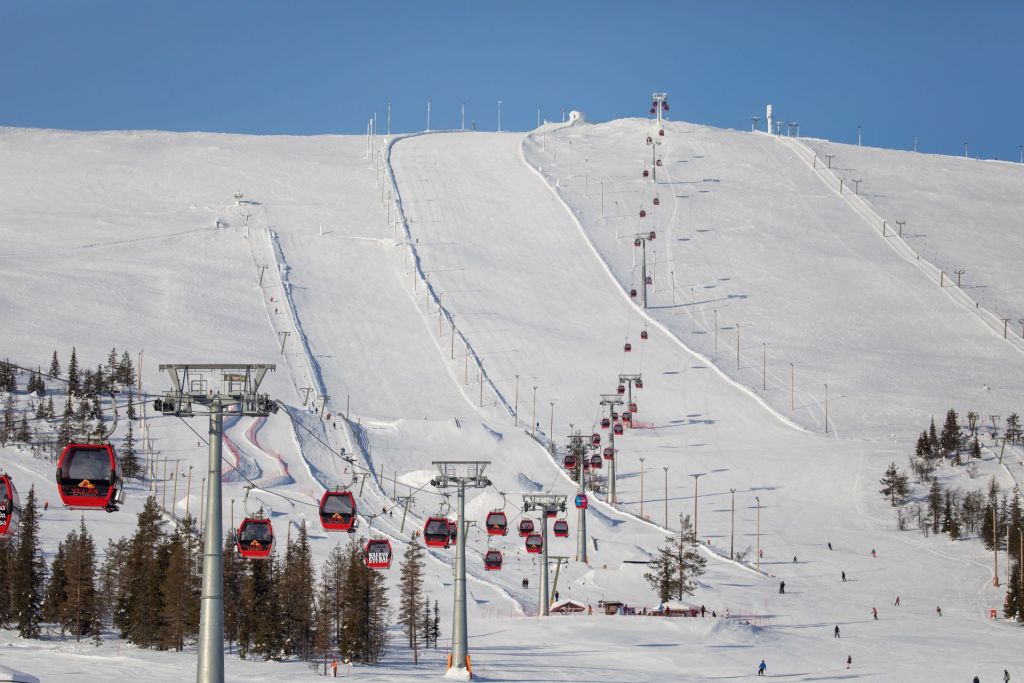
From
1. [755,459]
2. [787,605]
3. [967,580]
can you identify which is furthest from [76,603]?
[755,459]

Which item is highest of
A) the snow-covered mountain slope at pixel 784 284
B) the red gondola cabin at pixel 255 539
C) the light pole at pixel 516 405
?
the snow-covered mountain slope at pixel 784 284

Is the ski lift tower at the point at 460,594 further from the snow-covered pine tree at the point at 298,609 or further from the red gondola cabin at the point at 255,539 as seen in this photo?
the snow-covered pine tree at the point at 298,609

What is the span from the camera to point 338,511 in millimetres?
29234

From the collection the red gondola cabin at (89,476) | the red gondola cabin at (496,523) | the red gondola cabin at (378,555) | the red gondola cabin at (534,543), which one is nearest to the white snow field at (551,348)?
the red gondola cabin at (496,523)

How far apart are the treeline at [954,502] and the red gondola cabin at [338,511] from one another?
137ft

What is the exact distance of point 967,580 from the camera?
66.0 metres

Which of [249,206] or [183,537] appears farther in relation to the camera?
[249,206]

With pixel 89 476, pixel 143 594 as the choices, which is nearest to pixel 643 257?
pixel 143 594

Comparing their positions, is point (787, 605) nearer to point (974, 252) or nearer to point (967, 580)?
point (967, 580)

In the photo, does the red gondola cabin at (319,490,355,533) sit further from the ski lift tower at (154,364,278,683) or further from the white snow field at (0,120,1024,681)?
the white snow field at (0,120,1024,681)

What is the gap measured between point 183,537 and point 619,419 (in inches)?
1755

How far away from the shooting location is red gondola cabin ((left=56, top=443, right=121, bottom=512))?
2184 cm

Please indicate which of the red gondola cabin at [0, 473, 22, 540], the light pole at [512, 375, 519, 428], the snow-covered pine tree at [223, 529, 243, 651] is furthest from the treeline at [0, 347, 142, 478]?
the red gondola cabin at [0, 473, 22, 540]

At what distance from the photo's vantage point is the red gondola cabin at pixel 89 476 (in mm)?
21844
